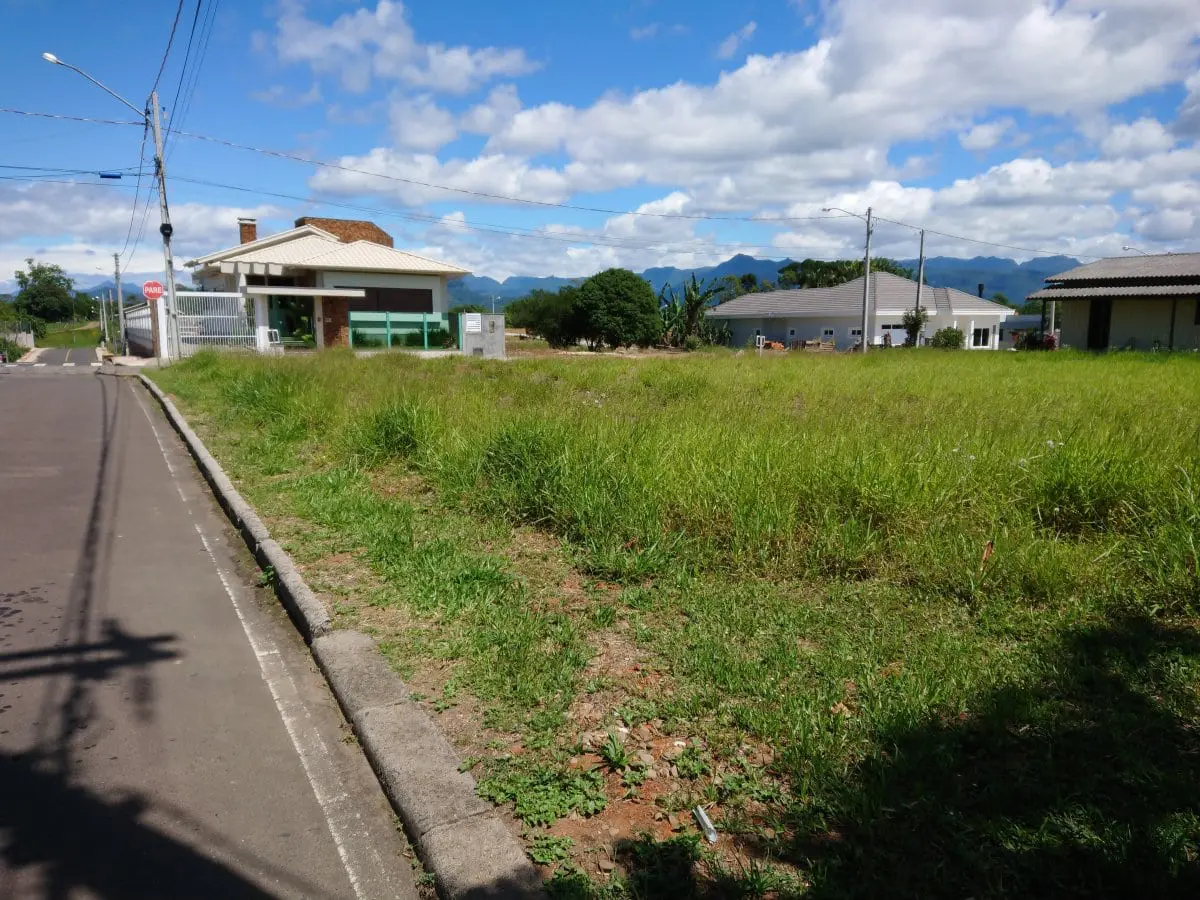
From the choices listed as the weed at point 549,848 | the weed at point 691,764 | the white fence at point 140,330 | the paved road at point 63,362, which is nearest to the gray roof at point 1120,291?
the weed at point 691,764

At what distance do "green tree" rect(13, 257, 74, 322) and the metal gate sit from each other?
3571 inches

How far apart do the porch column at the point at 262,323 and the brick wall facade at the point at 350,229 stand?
11.4 m

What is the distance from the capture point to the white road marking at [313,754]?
304cm

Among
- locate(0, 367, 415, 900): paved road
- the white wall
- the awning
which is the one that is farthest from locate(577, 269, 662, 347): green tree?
locate(0, 367, 415, 900): paved road

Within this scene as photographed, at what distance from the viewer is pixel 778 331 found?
190 feet

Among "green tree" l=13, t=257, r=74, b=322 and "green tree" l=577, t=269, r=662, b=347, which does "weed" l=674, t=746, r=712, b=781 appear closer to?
"green tree" l=577, t=269, r=662, b=347

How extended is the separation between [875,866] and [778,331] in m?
57.3

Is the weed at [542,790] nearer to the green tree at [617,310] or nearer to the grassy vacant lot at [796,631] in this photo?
the grassy vacant lot at [796,631]

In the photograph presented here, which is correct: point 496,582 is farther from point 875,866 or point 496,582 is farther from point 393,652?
point 875,866

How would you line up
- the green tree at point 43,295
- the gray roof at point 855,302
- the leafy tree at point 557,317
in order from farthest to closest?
the green tree at point 43,295, the gray roof at point 855,302, the leafy tree at point 557,317

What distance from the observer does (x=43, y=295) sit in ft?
347

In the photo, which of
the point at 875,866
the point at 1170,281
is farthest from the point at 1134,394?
the point at 1170,281

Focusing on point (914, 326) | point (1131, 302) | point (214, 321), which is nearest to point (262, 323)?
point (214, 321)

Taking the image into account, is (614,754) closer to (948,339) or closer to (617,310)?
(617,310)
